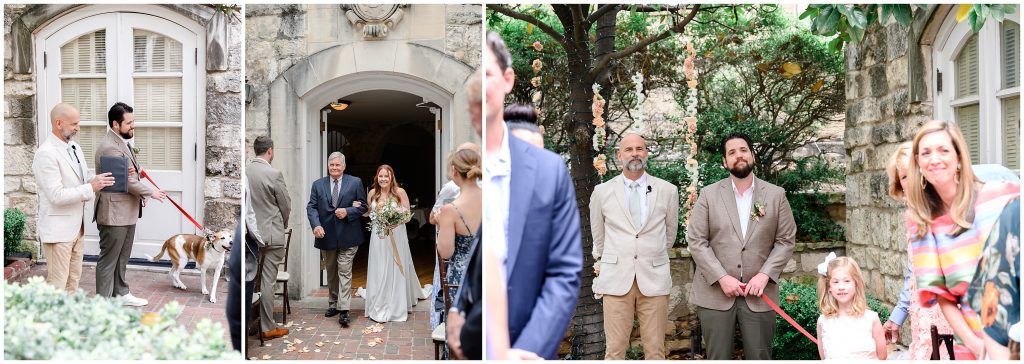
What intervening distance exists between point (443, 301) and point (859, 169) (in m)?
3.32

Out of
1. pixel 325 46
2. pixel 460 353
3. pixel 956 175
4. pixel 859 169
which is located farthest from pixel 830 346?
pixel 325 46

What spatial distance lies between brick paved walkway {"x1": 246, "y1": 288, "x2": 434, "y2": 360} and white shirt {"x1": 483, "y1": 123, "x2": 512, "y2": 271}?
1.71 ft

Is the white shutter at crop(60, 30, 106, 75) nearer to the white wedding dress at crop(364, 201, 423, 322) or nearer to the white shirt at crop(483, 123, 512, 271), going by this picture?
the white wedding dress at crop(364, 201, 423, 322)

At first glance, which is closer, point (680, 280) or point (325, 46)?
point (325, 46)

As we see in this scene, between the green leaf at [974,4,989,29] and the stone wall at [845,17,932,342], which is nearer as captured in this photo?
the green leaf at [974,4,989,29]

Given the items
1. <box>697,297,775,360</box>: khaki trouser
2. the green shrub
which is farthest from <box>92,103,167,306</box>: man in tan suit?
<box>697,297,775,360</box>: khaki trouser

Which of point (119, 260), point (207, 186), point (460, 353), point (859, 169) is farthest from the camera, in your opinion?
point (859, 169)

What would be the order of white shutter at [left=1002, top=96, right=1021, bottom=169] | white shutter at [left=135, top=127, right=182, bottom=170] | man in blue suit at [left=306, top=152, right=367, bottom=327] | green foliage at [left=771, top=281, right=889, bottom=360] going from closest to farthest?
man in blue suit at [left=306, top=152, right=367, bottom=327]
white shutter at [left=1002, top=96, right=1021, bottom=169]
white shutter at [left=135, top=127, right=182, bottom=170]
green foliage at [left=771, top=281, right=889, bottom=360]

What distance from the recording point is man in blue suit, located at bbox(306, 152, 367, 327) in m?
2.78

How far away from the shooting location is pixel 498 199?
2566mm

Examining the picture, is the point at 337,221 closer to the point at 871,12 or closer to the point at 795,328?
the point at 871,12

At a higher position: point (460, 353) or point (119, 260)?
point (119, 260)

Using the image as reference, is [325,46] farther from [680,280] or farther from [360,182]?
[680,280]

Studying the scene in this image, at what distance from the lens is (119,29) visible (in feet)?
12.8
